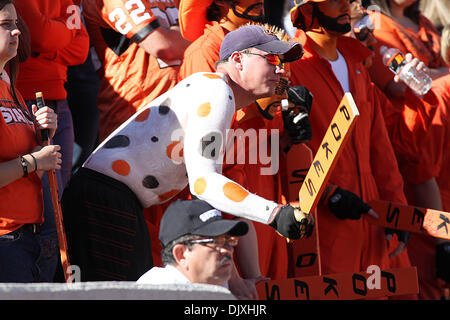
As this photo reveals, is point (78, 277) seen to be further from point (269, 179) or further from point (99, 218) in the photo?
point (269, 179)

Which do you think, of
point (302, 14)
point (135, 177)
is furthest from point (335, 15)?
point (135, 177)

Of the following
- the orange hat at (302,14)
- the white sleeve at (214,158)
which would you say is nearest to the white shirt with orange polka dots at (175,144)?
the white sleeve at (214,158)

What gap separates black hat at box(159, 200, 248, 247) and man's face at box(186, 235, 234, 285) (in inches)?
1.7

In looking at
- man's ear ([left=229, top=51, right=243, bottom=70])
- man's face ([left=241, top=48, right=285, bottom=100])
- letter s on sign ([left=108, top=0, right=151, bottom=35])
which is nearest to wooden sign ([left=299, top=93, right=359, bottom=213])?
man's face ([left=241, top=48, right=285, bottom=100])

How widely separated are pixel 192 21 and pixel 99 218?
167cm

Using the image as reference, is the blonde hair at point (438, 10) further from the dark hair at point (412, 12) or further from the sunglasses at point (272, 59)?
the sunglasses at point (272, 59)

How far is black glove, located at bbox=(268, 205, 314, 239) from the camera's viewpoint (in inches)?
108

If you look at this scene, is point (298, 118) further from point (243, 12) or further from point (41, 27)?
point (41, 27)

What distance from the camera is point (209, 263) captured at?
2.70m

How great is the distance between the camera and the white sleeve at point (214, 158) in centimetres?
283

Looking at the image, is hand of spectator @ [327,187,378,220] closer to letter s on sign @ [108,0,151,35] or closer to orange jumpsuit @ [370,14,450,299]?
orange jumpsuit @ [370,14,450,299]

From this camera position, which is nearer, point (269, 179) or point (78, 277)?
point (78, 277)

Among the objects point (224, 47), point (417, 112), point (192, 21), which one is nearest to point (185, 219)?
point (224, 47)
